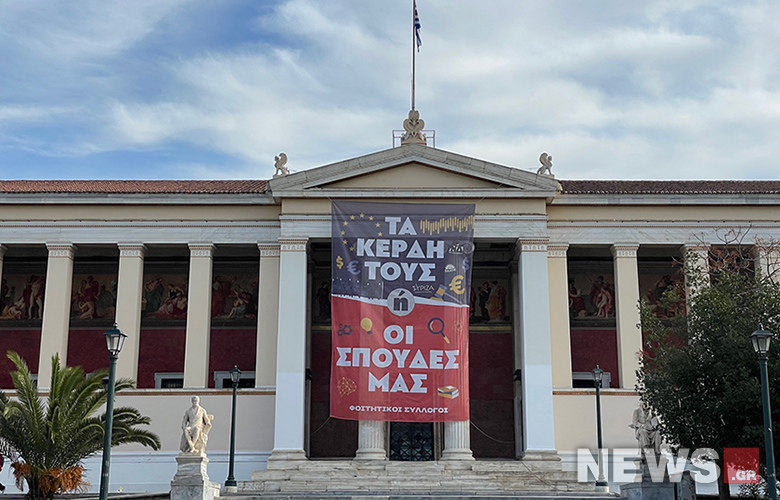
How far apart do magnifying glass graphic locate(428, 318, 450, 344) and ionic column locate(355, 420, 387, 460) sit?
287cm

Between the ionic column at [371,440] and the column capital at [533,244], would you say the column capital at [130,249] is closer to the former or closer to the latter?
the ionic column at [371,440]

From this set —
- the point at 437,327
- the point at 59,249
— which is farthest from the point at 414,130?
the point at 59,249

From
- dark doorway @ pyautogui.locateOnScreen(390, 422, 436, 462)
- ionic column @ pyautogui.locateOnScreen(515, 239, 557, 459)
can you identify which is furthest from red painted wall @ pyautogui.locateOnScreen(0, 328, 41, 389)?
ionic column @ pyautogui.locateOnScreen(515, 239, 557, 459)

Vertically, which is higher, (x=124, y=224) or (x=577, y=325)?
(x=124, y=224)

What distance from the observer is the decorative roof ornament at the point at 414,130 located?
93.8 feet

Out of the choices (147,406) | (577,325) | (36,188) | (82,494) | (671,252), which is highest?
(36,188)

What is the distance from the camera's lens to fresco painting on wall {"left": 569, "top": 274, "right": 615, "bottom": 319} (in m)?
30.8

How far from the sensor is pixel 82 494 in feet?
79.8

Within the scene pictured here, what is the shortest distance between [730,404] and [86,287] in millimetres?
20880

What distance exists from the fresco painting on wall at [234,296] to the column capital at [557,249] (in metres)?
9.46

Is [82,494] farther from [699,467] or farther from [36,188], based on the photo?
[699,467]

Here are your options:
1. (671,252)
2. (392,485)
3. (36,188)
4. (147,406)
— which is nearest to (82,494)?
(147,406)

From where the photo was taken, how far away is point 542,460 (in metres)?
26.1

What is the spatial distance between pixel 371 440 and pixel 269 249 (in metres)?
6.37
